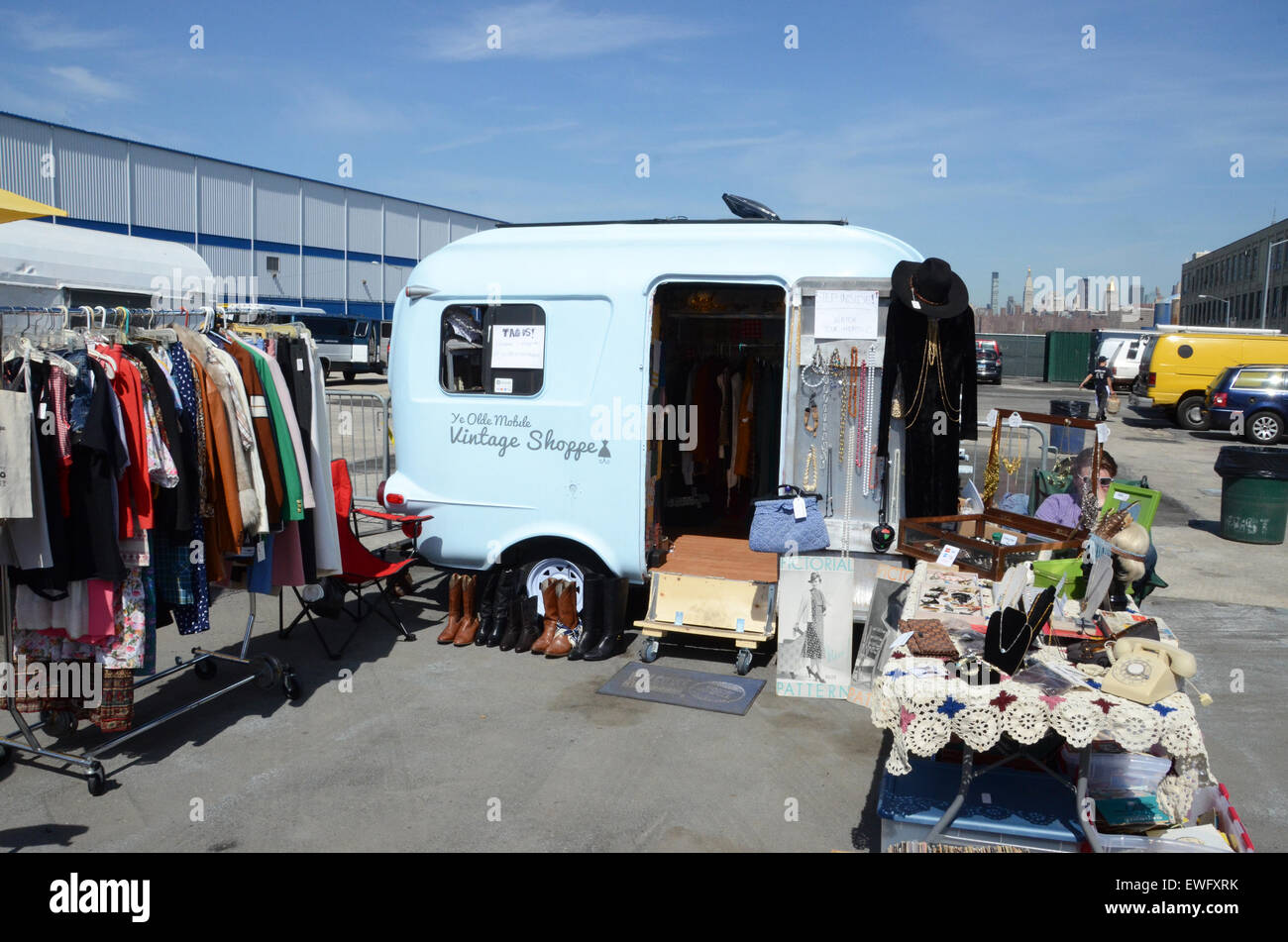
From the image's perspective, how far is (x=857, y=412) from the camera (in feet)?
20.6

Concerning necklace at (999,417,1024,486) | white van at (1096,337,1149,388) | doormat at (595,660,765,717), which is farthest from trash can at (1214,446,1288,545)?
white van at (1096,337,1149,388)

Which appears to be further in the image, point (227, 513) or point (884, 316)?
point (884, 316)

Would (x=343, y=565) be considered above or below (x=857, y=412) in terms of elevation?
below

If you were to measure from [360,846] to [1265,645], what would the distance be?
6400 mm

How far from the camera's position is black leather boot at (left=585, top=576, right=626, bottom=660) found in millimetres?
6422

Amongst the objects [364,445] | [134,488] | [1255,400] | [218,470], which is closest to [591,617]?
[218,470]

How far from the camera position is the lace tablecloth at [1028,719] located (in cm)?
324

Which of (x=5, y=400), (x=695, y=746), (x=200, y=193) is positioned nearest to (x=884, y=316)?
(x=695, y=746)

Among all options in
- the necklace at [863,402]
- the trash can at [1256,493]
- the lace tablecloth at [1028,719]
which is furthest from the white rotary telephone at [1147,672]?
the trash can at [1256,493]

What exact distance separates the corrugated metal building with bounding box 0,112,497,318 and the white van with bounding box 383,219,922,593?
66.2 feet

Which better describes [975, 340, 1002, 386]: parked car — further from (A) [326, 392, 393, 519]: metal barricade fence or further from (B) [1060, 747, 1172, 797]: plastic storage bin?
(B) [1060, 747, 1172, 797]: plastic storage bin

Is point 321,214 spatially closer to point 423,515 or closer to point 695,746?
point 423,515

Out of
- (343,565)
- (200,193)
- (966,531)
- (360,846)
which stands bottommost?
(360,846)

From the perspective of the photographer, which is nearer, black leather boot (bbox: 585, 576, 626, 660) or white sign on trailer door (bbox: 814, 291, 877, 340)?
white sign on trailer door (bbox: 814, 291, 877, 340)
